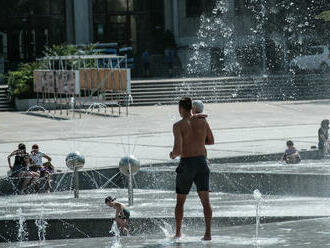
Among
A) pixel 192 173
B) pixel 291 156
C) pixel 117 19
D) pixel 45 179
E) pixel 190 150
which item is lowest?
pixel 45 179

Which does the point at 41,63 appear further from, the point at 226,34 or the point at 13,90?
the point at 226,34

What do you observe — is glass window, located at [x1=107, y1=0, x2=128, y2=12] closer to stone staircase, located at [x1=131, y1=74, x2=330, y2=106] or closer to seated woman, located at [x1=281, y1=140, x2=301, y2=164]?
stone staircase, located at [x1=131, y1=74, x2=330, y2=106]

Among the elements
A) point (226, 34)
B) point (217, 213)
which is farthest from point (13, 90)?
point (217, 213)

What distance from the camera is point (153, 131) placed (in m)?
26.9

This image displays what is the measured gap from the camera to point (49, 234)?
13.2m

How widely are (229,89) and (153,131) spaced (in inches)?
463

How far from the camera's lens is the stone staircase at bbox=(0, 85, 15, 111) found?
3628 centimetres

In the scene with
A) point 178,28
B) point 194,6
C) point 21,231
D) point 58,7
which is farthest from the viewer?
point 194,6

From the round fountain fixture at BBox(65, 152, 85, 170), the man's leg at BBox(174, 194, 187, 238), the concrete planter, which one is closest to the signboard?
the concrete planter

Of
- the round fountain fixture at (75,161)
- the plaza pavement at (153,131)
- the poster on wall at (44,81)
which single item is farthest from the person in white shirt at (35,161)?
the poster on wall at (44,81)

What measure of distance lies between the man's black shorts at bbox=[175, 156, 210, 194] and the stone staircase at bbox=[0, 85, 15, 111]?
25.9 meters

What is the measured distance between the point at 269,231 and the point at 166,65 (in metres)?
36.3

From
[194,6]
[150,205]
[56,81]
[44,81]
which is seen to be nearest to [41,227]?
[150,205]

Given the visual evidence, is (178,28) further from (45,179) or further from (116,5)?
(45,179)
